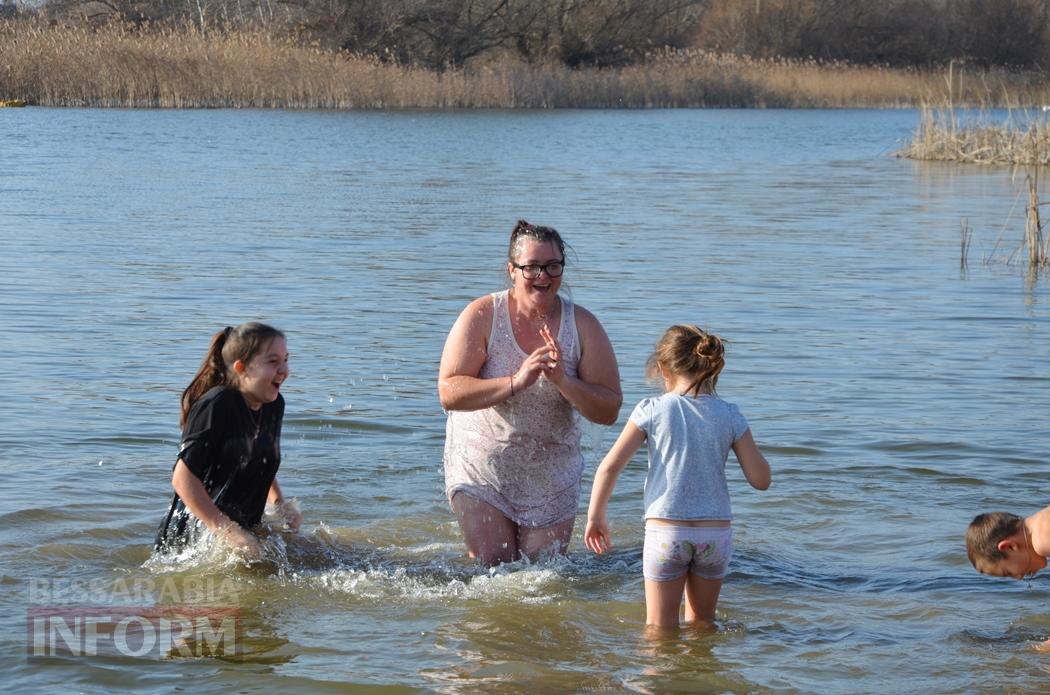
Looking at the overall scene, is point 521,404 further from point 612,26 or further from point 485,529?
point 612,26

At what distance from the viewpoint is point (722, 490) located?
514cm

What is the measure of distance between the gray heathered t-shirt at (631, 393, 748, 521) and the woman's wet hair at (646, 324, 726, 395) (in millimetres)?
77

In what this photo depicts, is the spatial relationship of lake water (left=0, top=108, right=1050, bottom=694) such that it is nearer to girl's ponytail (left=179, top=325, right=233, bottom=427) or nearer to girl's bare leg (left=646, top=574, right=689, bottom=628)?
girl's bare leg (left=646, top=574, right=689, bottom=628)

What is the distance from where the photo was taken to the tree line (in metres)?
50.9

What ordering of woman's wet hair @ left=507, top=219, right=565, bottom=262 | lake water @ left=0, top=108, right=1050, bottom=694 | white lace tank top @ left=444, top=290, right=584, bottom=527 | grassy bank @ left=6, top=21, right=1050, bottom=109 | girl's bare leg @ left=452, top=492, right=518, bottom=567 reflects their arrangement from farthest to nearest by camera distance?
grassy bank @ left=6, top=21, right=1050, bottom=109
girl's bare leg @ left=452, top=492, right=518, bottom=567
white lace tank top @ left=444, top=290, right=584, bottom=527
woman's wet hair @ left=507, top=219, right=565, bottom=262
lake water @ left=0, top=108, right=1050, bottom=694

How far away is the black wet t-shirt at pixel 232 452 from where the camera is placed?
561 centimetres

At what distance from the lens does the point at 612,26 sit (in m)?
56.5

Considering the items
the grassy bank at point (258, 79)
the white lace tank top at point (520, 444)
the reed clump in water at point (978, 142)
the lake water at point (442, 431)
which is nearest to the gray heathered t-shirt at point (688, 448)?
the lake water at point (442, 431)

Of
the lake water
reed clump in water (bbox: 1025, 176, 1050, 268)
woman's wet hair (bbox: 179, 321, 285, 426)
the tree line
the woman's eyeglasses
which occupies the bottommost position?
the lake water

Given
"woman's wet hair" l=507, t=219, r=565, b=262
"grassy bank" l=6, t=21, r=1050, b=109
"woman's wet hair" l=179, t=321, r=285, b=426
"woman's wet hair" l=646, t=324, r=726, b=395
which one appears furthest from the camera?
"grassy bank" l=6, t=21, r=1050, b=109

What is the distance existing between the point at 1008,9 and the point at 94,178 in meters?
54.9

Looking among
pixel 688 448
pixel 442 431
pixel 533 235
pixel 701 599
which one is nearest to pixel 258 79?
pixel 442 431

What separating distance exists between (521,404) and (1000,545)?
191cm

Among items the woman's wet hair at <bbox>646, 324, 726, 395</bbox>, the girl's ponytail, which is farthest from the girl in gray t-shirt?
the girl's ponytail
